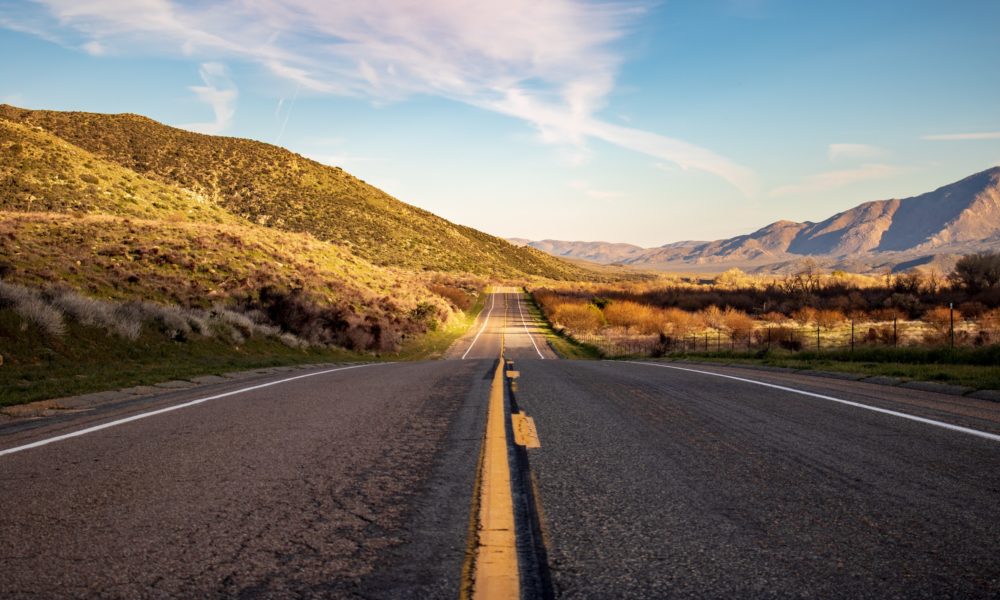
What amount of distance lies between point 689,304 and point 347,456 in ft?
207

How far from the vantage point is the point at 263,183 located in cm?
8006

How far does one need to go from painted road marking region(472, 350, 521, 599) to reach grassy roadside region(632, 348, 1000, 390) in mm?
8842

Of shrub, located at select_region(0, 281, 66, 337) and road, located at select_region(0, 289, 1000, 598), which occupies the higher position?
shrub, located at select_region(0, 281, 66, 337)

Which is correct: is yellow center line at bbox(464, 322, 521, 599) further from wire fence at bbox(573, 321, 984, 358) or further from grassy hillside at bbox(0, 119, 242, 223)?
grassy hillside at bbox(0, 119, 242, 223)

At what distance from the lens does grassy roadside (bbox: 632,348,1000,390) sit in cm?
1171

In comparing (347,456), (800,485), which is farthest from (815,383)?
(347,456)

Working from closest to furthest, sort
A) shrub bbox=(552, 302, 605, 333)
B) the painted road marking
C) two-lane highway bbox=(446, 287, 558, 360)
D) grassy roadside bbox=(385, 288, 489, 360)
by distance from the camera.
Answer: the painted road marking < grassy roadside bbox=(385, 288, 489, 360) < two-lane highway bbox=(446, 287, 558, 360) < shrub bbox=(552, 302, 605, 333)

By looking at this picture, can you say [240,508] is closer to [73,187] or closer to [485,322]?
[73,187]

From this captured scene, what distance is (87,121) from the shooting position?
255 ft

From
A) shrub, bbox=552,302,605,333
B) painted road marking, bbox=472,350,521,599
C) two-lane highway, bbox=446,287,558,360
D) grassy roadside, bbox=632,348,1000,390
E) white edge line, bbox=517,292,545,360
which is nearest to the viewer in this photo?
painted road marking, bbox=472,350,521,599

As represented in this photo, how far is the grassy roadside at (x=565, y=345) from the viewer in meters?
38.7

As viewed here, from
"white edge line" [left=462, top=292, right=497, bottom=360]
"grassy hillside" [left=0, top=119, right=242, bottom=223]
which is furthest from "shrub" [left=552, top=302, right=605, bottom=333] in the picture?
"grassy hillside" [left=0, top=119, right=242, bottom=223]

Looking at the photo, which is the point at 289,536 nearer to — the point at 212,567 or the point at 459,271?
the point at 212,567

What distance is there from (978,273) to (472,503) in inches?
2449
